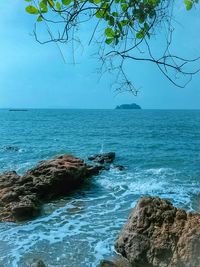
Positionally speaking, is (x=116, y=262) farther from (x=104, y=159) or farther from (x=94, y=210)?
(x=104, y=159)

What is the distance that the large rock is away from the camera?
7977mm

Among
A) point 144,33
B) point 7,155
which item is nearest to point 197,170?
point 7,155

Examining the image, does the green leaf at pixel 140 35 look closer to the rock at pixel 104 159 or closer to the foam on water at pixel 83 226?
the foam on water at pixel 83 226

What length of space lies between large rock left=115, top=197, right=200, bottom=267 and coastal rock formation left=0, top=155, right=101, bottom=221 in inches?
202

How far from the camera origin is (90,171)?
2284 centimetres

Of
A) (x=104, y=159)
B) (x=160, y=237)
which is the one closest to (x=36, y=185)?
(x=160, y=237)

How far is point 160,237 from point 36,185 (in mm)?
8993

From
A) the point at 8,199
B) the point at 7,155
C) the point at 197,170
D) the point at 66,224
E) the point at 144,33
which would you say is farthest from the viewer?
the point at 7,155

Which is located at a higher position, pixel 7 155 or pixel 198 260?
pixel 198 260

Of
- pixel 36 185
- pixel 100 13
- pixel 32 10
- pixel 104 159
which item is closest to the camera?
pixel 32 10

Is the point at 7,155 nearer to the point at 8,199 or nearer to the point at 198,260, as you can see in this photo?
the point at 8,199

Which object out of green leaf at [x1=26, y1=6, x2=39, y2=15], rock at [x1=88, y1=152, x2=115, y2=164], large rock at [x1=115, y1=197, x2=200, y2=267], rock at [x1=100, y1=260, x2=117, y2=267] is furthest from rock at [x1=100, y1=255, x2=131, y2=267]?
→ rock at [x1=88, y1=152, x2=115, y2=164]

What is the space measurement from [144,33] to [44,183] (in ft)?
47.7

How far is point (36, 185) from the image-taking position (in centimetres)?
1672
